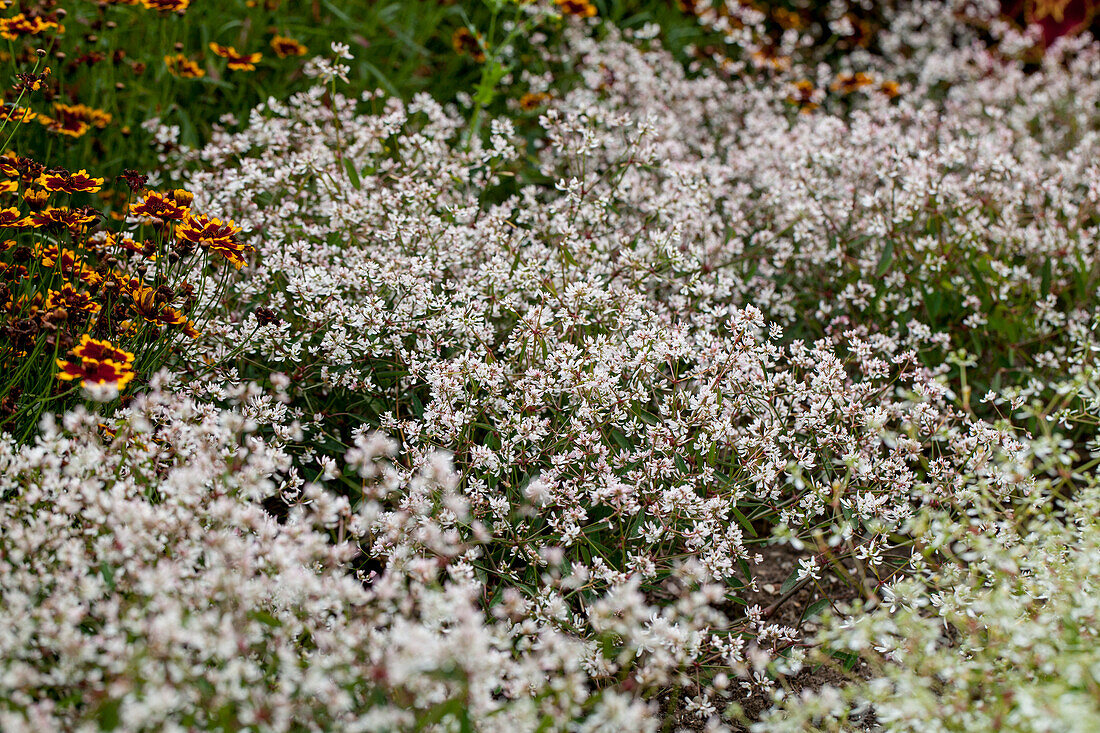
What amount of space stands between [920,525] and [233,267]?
234 centimetres

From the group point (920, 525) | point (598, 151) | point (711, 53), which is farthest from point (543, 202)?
point (920, 525)

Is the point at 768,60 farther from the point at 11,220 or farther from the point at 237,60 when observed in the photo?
the point at 11,220

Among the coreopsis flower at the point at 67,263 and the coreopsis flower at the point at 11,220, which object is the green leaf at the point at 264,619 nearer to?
the coreopsis flower at the point at 67,263

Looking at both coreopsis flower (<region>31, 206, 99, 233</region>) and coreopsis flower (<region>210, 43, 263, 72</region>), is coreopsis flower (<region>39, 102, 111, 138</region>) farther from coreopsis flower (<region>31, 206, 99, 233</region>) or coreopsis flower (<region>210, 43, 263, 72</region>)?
coreopsis flower (<region>31, 206, 99, 233</region>)

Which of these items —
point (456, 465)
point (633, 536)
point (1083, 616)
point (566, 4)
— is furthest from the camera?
point (566, 4)

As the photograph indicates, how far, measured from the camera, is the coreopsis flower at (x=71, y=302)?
253cm

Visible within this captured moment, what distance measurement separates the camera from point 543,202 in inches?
183

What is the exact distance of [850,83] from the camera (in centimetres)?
552

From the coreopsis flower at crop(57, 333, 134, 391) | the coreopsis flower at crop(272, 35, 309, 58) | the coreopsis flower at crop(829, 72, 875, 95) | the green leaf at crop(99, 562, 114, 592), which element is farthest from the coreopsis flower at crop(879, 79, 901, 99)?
the green leaf at crop(99, 562, 114, 592)

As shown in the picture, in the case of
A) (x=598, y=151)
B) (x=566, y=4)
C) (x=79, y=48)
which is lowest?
(x=79, y=48)

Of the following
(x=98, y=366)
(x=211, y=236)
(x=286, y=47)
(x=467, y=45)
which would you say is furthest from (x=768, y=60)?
(x=98, y=366)

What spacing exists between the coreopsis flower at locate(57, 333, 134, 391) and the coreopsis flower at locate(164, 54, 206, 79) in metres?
2.20

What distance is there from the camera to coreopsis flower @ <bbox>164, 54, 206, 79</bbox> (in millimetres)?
4082

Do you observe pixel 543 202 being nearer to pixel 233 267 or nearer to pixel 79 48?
pixel 233 267
